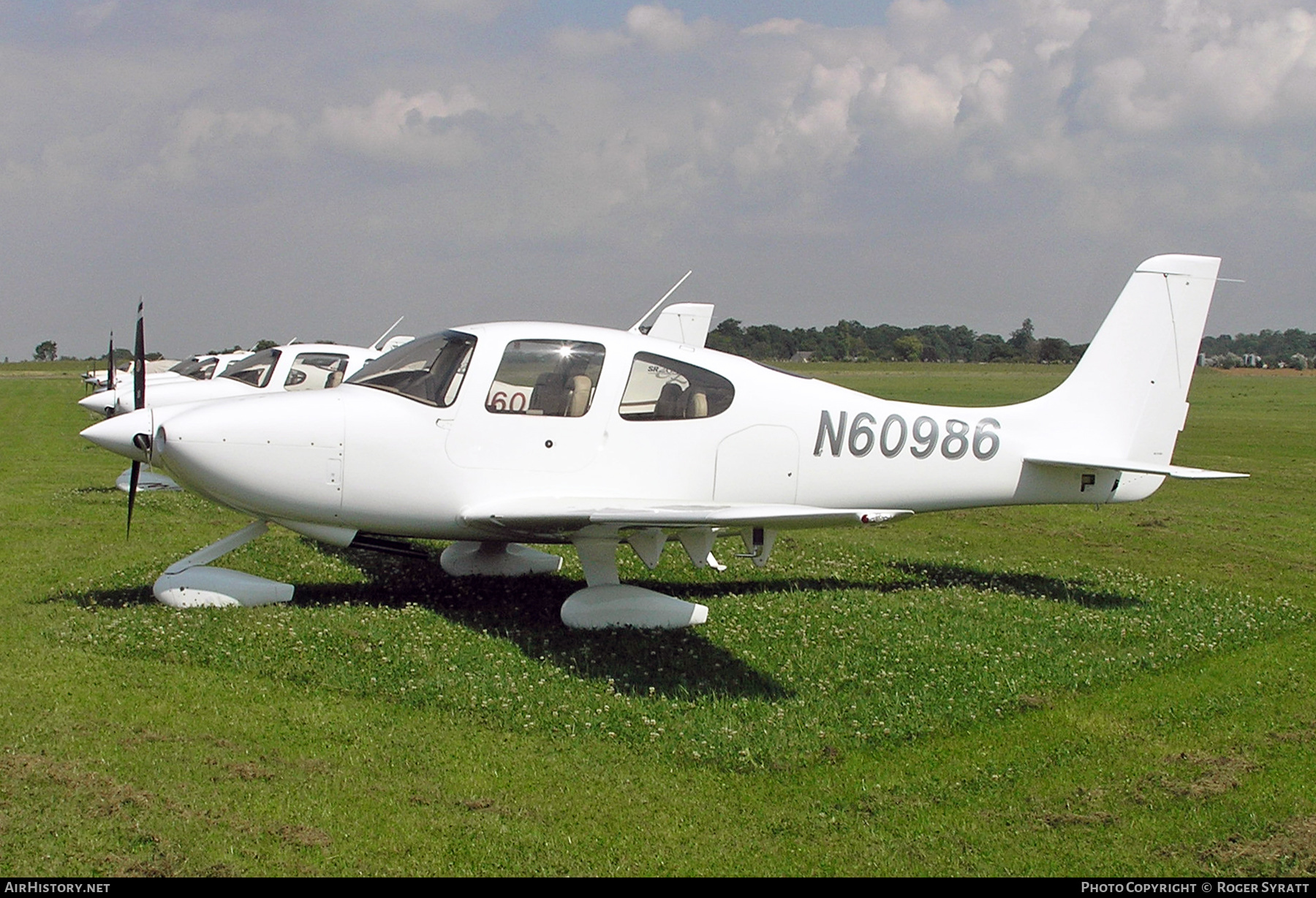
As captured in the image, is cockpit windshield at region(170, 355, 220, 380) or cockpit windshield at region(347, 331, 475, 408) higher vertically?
cockpit windshield at region(347, 331, 475, 408)

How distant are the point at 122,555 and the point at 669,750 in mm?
7116

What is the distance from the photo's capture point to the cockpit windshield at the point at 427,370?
826cm

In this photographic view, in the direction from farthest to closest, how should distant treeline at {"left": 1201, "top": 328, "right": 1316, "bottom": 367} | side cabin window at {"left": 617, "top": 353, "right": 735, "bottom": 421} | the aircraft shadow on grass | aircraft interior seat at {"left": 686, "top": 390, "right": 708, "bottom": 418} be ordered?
distant treeline at {"left": 1201, "top": 328, "right": 1316, "bottom": 367}, aircraft interior seat at {"left": 686, "top": 390, "right": 708, "bottom": 418}, side cabin window at {"left": 617, "top": 353, "right": 735, "bottom": 421}, the aircraft shadow on grass

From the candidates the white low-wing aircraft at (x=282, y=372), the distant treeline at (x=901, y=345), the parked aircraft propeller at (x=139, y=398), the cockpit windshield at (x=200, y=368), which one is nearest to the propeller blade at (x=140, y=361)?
the parked aircraft propeller at (x=139, y=398)

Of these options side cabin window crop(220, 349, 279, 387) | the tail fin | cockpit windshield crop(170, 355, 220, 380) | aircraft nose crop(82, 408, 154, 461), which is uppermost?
the tail fin

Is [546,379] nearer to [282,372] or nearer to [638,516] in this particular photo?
[638,516]

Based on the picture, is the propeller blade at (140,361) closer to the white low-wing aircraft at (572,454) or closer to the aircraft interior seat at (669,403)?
the white low-wing aircraft at (572,454)

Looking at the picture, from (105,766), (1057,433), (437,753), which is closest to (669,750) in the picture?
(437,753)

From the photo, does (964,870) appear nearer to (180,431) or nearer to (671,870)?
(671,870)

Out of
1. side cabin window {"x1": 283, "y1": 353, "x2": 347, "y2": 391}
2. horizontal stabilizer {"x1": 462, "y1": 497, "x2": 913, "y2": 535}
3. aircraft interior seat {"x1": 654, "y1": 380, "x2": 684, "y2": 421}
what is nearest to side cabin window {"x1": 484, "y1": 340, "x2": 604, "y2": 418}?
aircraft interior seat {"x1": 654, "y1": 380, "x2": 684, "y2": 421}

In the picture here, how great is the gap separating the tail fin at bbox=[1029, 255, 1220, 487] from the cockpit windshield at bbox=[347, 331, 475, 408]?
5189 mm

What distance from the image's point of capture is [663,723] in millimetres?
6250

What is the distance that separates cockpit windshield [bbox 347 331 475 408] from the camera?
8.26 meters

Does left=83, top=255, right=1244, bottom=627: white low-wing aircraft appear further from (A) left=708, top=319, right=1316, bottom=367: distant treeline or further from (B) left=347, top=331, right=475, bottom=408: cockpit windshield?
(A) left=708, top=319, right=1316, bottom=367: distant treeline
